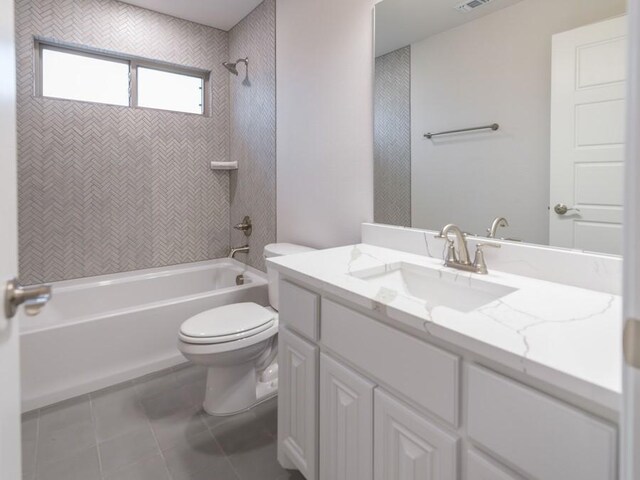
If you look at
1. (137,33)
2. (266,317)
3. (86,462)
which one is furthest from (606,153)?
(137,33)

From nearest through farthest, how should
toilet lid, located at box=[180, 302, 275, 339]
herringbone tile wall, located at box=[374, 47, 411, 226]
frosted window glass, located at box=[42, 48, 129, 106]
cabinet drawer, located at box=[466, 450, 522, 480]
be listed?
cabinet drawer, located at box=[466, 450, 522, 480] < herringbone tile wall, located at box=[374, 47, 411, 226] < toilet lid, located at box=[180, 302, 275, 339] < frosted window glass, located at box=[42, 48, 129, 106]

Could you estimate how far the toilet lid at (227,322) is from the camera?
68.3 inches

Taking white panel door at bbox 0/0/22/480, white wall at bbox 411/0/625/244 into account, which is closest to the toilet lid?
white wall at bbox 411/0/625/244

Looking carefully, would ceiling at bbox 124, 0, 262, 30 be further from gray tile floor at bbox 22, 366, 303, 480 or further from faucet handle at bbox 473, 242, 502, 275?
gray tile floor at bbox 22, 366, 303, 480

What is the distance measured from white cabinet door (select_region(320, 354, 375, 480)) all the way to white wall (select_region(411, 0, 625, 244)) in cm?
74

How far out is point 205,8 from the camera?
2.69 m

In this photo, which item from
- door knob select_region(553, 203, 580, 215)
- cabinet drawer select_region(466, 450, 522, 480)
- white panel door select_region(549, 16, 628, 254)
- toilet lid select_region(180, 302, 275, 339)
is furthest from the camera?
toilet lid select_region(180, 302, 275, 339)

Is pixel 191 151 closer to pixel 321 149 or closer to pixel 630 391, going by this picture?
pixel 321 149

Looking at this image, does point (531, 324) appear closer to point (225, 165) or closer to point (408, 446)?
point (408, 446)

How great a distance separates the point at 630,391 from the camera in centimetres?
38

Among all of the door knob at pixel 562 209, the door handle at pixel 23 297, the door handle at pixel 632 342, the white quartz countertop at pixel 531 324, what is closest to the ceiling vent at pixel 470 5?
the door knob at pixel 562 209

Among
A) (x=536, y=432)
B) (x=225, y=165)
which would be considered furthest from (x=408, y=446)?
(x=225, y=165)

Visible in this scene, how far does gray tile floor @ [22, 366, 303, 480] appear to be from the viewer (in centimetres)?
150

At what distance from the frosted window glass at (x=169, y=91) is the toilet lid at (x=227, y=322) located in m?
1.92
